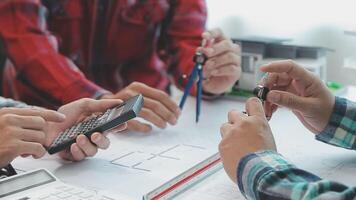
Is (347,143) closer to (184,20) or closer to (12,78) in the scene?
(184,20)

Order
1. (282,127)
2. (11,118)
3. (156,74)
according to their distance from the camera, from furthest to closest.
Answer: (156,74) < (282,127) < (11,118)

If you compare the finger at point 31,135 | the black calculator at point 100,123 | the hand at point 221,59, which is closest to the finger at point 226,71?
the hand at point 221,59

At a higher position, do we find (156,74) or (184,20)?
(184,20)

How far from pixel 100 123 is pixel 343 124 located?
0.37 m

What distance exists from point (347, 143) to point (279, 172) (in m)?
0.26

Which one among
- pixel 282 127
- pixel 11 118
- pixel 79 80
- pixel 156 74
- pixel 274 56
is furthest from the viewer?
pixel 156 74

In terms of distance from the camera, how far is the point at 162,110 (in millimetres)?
960

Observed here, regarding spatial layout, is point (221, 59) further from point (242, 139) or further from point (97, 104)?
point (242, 139)

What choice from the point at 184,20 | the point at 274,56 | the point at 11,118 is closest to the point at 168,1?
the point at 184,20

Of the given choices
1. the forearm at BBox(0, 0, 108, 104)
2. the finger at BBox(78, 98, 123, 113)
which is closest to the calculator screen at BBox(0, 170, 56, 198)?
the finger at BBox(78, 98, 123, 113)

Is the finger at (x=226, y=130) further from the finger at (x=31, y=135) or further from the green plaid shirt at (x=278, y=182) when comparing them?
the finger at (x=31, y=135)

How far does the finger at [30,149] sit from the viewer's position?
729mm

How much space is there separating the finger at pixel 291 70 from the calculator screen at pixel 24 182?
337mm

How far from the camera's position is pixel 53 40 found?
1134 millimetres
